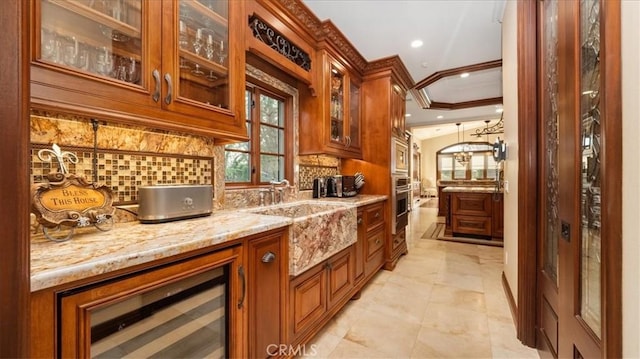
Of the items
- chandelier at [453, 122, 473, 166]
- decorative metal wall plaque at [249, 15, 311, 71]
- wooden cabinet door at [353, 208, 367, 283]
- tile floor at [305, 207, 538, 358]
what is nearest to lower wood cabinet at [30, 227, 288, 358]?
tile floor at [305, 207, 538, 358]

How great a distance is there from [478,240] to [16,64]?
17.7ft

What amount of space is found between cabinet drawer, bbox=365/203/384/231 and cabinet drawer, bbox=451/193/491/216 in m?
2.50

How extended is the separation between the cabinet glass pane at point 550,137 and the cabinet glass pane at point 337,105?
1703 mm

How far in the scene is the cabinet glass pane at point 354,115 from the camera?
304 cm

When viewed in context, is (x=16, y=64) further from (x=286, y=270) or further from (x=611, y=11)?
(x=611, y=11)

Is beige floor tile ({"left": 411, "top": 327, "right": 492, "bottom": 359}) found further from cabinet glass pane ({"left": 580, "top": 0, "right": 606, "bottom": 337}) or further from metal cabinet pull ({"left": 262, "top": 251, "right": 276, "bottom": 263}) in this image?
metal cabinet pull ({"left": 262, "top": 251, "right": 276, "bottom": 263})

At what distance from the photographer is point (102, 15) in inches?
41.7

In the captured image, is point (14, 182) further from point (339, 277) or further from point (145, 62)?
point (339, 277)

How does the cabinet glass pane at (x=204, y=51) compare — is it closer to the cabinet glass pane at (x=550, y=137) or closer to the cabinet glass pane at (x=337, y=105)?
the cabinet glass pane at (x=337, y=105)

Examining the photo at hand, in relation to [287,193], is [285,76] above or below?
above

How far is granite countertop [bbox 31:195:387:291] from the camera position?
2.17 feet

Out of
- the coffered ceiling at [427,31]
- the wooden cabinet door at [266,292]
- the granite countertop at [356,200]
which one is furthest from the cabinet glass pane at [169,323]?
Result: the coffered ceiling at [427,31]

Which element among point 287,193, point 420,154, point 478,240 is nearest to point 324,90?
point 287,193

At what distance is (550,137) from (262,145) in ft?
7.02
